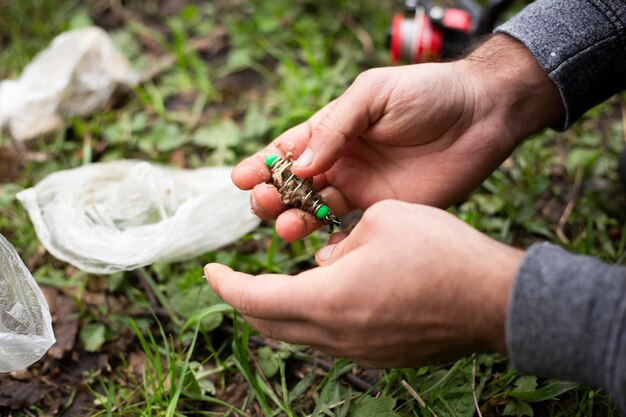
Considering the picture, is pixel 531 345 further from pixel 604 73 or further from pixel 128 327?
pixel 128 327

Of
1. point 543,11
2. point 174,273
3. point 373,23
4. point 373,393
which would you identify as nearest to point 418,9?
point 373,23

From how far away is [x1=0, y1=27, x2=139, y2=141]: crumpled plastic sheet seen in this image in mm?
2770

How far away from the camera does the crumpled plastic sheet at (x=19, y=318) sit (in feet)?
5.44

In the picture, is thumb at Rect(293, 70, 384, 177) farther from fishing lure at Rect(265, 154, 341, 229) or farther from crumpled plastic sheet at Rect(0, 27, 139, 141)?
crumpled plastic sheet at Rect(0, 27, 139, 141)

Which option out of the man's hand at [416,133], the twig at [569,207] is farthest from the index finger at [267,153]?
the twig at [569,207]

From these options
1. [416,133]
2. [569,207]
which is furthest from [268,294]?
[569,207]

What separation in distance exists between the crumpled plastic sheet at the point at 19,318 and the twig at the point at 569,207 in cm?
184

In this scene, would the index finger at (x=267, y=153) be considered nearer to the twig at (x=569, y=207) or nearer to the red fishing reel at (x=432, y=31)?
the twig at (x=569, y=207)

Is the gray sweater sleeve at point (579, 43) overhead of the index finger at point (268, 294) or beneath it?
overhead

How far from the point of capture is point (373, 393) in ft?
6.04

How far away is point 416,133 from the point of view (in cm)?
187

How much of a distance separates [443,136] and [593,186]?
0.97 metres

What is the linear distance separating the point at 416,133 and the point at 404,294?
0.71 metres

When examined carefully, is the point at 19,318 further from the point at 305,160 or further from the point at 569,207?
the point at 569,207
